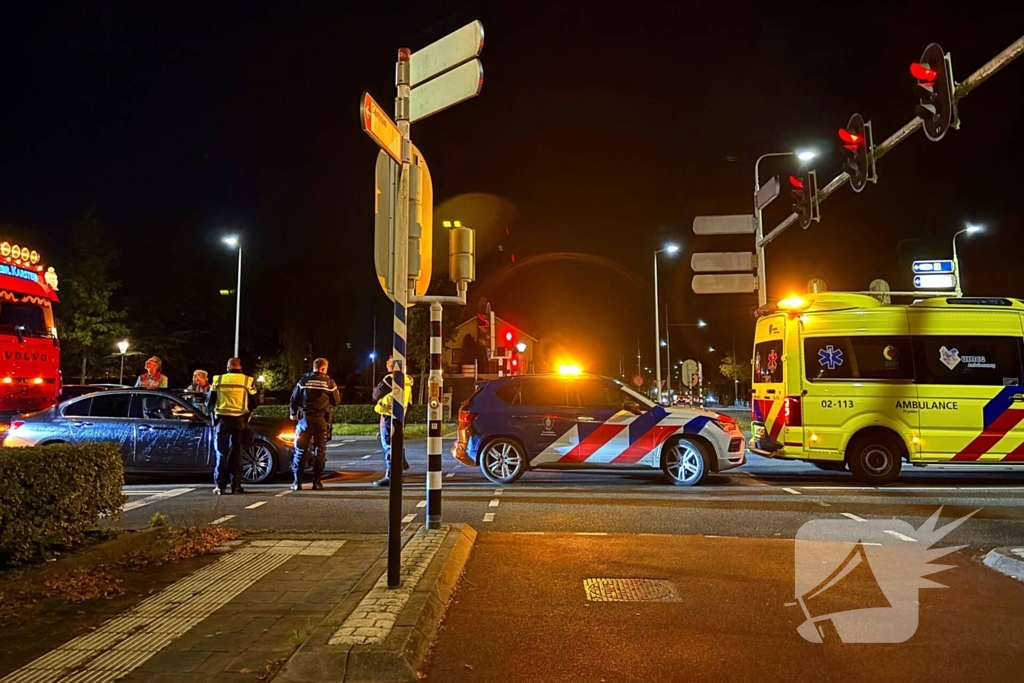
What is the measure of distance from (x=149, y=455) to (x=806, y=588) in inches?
368

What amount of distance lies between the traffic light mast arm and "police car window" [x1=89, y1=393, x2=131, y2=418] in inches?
453

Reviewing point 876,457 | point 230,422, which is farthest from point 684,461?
point 230,422

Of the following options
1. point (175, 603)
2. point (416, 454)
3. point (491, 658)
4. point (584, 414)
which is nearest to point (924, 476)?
point (584, 414)

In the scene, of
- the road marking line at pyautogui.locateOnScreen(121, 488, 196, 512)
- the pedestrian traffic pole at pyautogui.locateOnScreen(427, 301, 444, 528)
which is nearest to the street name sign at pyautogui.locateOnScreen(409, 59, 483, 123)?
the pedestrian traffic pole at pyautogui.locateOnScreen(427, 301, 444, 528)

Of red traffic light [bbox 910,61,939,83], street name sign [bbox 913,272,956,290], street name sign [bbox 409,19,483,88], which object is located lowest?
street name sign [bbox 409,19,483,88]

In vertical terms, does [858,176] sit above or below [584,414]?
above

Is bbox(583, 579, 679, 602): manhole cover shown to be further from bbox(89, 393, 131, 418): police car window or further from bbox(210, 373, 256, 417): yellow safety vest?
bbox(89, 393, 131, 418): police car window

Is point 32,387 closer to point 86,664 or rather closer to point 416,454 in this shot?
point 416,454

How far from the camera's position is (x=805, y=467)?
13.8m

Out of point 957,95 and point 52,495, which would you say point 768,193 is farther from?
point 52,495

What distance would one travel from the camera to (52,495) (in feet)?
18.8

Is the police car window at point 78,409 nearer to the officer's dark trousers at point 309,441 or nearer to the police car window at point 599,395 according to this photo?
the officer's dark trousers at point 309,441

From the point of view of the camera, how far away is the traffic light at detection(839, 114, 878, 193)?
10.5 metres

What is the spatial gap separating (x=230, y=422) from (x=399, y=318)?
587 cm
